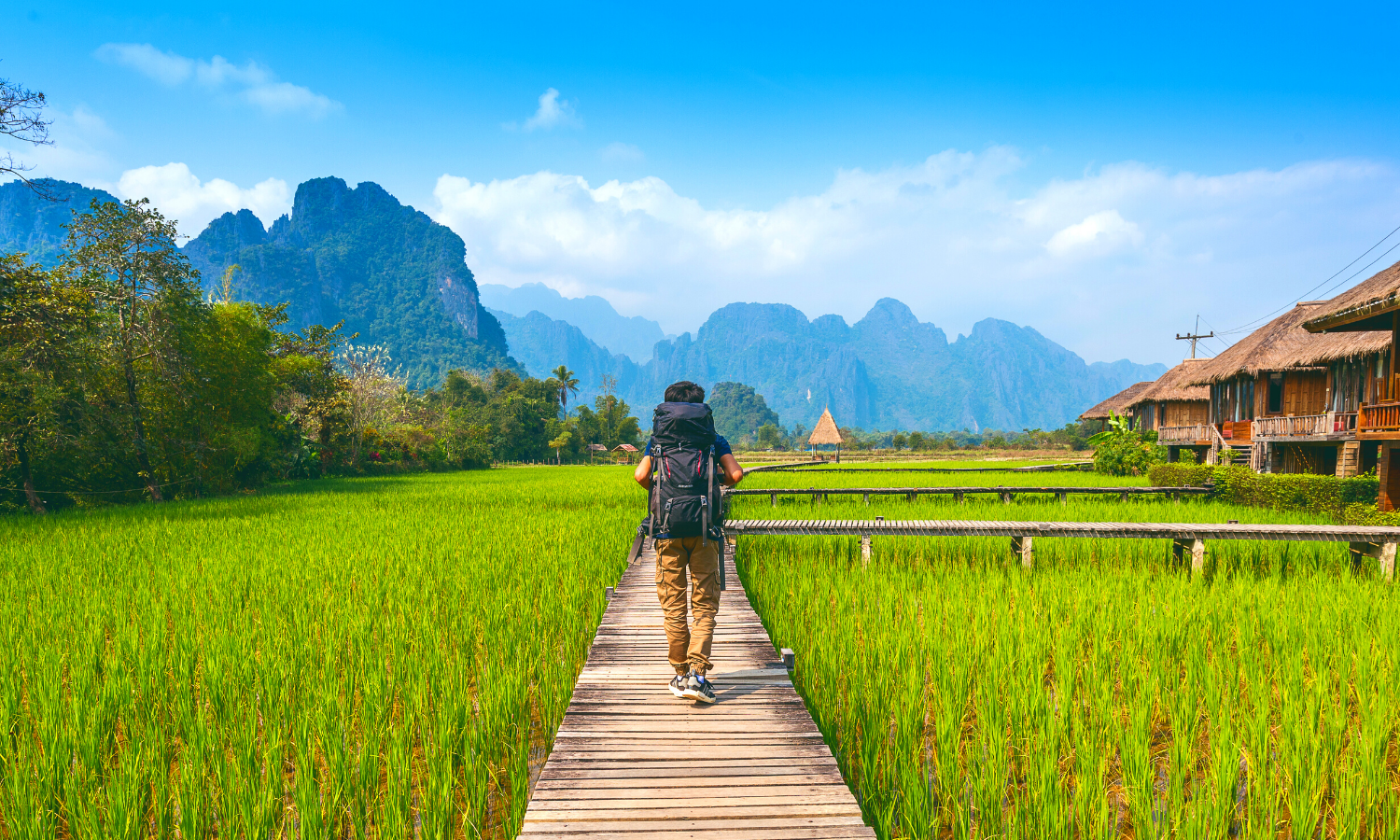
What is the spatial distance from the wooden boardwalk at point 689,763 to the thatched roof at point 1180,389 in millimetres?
26648

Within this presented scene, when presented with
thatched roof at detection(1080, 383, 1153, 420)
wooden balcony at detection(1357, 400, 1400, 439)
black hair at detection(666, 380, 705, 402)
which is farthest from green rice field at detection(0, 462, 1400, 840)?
thatched roof at detection(1080, 383, 1153, 420)

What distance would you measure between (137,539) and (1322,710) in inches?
451

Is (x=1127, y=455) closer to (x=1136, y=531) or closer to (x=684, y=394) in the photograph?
(x=1136, y=531)

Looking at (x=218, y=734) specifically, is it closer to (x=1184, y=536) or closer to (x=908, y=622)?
(x=908, y=622)

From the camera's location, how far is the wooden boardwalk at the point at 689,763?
1944mm

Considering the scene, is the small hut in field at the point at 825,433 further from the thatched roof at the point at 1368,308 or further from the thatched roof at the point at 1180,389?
the thatched roof at the point at 1368,308

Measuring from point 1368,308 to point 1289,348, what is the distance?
398 inches

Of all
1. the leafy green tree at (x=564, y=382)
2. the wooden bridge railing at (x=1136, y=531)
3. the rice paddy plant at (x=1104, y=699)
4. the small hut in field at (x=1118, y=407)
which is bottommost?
the rice paddy plant at (x=1104, y=699)

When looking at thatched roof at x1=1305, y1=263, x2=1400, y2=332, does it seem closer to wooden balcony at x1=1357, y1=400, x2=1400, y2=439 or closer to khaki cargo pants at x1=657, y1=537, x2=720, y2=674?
wooden balcony at x1=1357, y1=400, x2=1400, y2=439

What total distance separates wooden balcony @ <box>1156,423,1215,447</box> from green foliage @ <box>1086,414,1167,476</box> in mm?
488

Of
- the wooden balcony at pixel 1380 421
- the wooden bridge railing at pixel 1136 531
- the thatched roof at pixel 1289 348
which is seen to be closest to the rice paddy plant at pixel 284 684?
the wooden bridge railing at pixel 1136 531

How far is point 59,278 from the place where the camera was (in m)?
11.8

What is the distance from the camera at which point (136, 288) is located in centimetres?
1266

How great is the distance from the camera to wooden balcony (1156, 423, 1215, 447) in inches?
835
